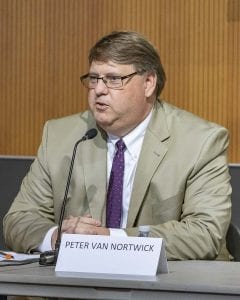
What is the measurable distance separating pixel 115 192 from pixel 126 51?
0.53 m

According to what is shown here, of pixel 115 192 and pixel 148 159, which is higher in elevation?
pixel 148 159

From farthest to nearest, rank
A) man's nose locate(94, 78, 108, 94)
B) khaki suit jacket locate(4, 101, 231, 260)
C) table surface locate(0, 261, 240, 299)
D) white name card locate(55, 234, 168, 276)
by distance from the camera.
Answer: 1. man's nose locate(94, 78, 108, 94)
2. khaki suit jacket locate(4, 101, 231, 260)
3. white name card locate(55, 234, 168, 276)
4. table surface locate(0, 261, 240, 299)

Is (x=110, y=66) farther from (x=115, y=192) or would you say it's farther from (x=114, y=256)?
(x=114, y=256)

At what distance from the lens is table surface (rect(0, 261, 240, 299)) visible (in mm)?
2205

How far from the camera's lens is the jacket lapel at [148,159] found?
10.7ft

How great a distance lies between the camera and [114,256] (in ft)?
7.97

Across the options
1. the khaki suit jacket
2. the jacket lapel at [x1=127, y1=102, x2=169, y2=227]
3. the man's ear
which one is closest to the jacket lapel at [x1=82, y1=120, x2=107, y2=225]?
the khaki suit jacket

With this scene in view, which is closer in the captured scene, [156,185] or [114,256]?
[114,256]

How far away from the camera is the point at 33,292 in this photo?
233cm

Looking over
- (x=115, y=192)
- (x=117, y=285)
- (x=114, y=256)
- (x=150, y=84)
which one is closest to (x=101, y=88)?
(x=150, y=84)

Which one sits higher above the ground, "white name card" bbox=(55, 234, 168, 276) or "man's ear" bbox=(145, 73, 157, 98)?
"man's ear" bbox=(145, 73, 157, 98)

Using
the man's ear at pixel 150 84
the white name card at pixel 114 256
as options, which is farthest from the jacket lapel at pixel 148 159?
the white name card at pixel 114 256

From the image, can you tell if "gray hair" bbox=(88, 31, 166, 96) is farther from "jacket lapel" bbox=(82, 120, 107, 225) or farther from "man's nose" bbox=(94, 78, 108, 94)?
"jacket lapel" bbox=(82, 120, 107, 225)

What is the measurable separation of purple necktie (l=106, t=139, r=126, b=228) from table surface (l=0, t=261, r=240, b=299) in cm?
86
